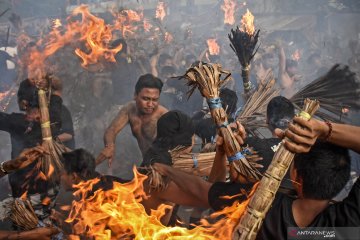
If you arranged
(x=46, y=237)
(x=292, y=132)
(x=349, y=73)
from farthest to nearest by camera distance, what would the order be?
(x=349, y=73)
(x=46, y=237)
(x=292, y=132)

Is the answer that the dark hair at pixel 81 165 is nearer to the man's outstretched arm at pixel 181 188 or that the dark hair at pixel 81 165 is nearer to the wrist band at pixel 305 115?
the man's outstretched arm at pixel 181 188

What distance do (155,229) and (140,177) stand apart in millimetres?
758

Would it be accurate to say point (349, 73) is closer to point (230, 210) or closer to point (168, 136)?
point (168, 136)

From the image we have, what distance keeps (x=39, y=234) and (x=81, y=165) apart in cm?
94

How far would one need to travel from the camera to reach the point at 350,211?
2479 mm

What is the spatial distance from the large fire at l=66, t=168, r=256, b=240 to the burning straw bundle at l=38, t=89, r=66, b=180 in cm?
63

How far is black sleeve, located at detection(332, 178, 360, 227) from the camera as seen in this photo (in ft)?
8.01

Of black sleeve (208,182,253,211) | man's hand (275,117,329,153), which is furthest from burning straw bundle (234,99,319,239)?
black sleeve (208,182,253,211)

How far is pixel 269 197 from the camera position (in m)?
2.37

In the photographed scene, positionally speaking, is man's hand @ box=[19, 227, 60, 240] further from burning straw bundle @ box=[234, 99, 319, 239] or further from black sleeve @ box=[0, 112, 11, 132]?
black sleeve @ box=[0, 112, 11, 132]

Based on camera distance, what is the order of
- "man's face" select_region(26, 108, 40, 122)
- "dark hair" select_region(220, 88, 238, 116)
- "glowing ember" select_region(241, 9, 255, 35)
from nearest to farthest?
1. "man's face" select_region(26, 108, 40, 122)
2. "glowing ember" select_region(241, 9, 255, 35)
3. "dark hair" select_region(220, 88, 238, 116)

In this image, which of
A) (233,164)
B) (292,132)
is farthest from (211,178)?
(292,132)

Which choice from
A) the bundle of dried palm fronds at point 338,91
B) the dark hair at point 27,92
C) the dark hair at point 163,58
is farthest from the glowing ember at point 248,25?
the dark hair at point 163,58

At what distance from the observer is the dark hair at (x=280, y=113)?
4960mm
